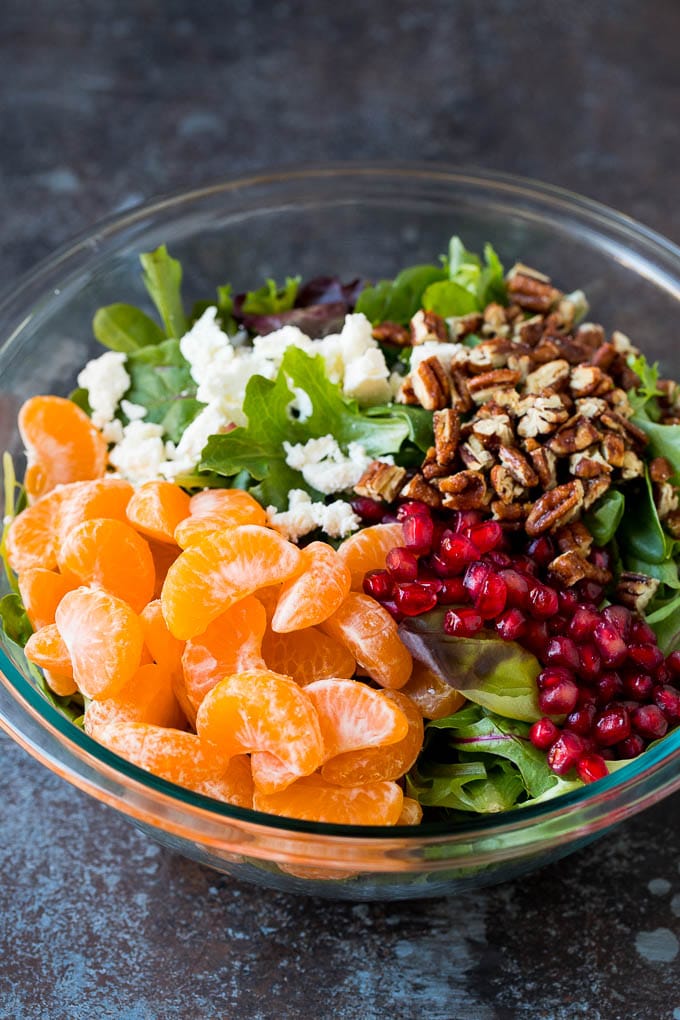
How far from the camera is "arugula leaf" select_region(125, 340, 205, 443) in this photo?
2.36 metres

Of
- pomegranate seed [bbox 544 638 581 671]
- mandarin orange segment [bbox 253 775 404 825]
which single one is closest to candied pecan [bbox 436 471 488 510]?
pomegranate seed [bbox 544 638 581 671]

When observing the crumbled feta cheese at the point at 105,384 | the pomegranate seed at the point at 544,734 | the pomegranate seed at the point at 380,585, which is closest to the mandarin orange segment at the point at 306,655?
the pomegranate seed at the point at 380,585

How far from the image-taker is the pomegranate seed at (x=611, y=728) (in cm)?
187

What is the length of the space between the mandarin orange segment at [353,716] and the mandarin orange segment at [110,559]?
41 cm

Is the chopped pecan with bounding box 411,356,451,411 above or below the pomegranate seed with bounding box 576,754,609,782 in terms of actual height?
above

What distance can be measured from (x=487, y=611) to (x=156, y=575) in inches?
25.1

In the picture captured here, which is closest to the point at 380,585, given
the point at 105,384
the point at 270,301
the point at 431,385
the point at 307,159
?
the point at 431,385

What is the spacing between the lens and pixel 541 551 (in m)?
2.06

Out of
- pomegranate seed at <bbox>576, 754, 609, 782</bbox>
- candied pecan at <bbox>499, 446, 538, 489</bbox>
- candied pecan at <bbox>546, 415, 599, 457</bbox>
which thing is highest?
candied pecan at <bbox>546, 415, 599, 457</bbox>

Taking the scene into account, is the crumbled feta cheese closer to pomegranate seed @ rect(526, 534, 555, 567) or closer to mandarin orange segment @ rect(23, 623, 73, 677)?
mandarin orange segment @ rect(23, 623, 73, 677)

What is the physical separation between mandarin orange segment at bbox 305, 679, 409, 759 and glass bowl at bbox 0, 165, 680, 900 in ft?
0.57

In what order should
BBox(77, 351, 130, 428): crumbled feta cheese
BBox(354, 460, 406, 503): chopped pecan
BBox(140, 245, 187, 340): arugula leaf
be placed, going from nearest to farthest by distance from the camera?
1. BBox(354, 460, 406, 503): chopped pecan
2. BBox(77, 351, 130, 428): crumbled feta cheese
3. BBox(140, 245, 187, 340): arugula leaf

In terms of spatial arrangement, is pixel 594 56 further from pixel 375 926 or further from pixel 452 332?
pixel 375 926

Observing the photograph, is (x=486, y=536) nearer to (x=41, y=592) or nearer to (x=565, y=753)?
(x=565, y=753)
